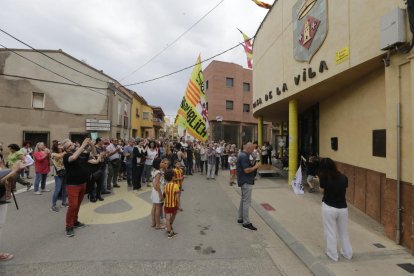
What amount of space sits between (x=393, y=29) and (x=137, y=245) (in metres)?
5.73

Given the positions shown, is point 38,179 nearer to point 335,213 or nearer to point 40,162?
point 40,162

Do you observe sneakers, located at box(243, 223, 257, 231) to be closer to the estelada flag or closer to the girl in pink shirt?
the girl in pink shirt

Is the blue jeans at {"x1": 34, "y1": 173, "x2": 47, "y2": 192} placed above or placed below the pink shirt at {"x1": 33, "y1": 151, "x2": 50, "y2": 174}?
below

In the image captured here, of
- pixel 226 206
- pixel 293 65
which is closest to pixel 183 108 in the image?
pixel 293 65

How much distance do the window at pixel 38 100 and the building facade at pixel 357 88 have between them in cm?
1637

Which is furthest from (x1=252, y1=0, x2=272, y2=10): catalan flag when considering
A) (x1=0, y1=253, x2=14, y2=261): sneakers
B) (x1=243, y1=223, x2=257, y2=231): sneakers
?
(x1=0, y1=253, x2=14, y2=261): sneakers

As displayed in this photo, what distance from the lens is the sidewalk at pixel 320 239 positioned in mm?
3410

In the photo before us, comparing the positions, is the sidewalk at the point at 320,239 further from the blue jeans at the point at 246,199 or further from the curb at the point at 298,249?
the blue jeans at the point at 246,199

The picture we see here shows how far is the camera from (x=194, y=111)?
11.7 m

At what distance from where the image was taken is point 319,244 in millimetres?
4172

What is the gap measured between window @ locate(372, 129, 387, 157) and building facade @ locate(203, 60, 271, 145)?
23.7 meters

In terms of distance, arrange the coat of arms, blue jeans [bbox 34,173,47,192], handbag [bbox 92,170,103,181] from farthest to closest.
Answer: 1. blue jeans [bbox 34,173,47,192]
2. the coat of arms
3. handbag [bbox 92,170,103,181]

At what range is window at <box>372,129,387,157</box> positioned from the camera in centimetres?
505

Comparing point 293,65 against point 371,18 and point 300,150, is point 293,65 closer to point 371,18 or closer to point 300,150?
point 371,18
